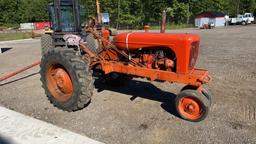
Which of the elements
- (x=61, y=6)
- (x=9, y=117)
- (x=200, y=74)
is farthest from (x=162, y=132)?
(x=61, y=6)

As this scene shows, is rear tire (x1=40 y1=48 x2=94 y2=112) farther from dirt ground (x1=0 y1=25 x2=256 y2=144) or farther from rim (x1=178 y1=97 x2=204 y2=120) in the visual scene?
rim (x1=178 y1=97 x2=204 y2=120)

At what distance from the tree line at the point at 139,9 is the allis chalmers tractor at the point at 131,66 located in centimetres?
4337

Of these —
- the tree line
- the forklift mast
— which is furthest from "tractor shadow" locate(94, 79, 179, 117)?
the tree line

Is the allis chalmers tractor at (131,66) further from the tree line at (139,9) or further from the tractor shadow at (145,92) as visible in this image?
the tree line at (139,9)

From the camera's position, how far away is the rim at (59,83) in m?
5.96

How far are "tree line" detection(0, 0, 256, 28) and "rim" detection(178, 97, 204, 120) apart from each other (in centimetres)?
4475

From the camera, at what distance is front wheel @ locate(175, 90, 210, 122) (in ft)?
16.8

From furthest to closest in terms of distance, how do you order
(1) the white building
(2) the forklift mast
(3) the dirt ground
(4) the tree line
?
1. (4) the tree line
2. (1) the white building
3. (2) the forklift mast
4. (3) the dirt ground

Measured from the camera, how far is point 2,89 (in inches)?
311

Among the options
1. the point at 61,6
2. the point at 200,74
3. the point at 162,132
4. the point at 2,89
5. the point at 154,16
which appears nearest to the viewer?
the point at 162,132

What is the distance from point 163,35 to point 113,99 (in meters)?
1.94

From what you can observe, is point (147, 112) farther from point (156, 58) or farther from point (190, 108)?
point (156, 58)

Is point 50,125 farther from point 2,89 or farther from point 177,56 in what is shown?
point 2,89

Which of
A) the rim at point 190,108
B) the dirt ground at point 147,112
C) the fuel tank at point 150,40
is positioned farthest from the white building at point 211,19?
the rim at point 190,108
